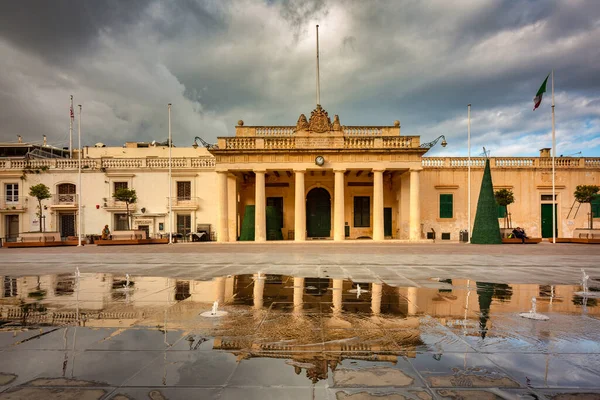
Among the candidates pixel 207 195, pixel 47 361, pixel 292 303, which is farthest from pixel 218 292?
pixel 207 195

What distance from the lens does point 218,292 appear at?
7.83 meters

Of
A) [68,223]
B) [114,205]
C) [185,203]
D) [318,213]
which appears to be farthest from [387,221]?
[68,223]

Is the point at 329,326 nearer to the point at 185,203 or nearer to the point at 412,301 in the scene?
the point at 412,301

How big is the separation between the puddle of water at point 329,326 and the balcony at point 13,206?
98.1 feet

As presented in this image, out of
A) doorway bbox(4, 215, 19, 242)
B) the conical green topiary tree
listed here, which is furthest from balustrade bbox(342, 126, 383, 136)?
doorway bbox(4, 215, 19, 242)

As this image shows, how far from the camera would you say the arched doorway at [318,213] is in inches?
1283

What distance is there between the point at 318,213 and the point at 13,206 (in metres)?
27.7

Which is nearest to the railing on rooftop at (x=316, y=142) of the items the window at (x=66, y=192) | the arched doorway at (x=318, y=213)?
the arched doorway at (x=318, y=213)

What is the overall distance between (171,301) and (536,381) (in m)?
5.88

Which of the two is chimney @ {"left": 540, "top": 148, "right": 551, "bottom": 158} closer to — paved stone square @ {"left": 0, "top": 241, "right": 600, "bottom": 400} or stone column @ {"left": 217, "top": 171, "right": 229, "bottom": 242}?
stone column @ {"left": 217, "top": 171, "right": 229, "bottom": 242}

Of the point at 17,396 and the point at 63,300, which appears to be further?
the point at 63,300

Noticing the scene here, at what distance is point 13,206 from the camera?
106 ft

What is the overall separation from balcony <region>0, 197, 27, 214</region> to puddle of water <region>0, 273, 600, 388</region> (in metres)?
29.9

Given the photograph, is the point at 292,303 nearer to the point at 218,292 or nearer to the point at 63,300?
the point at 218,292
